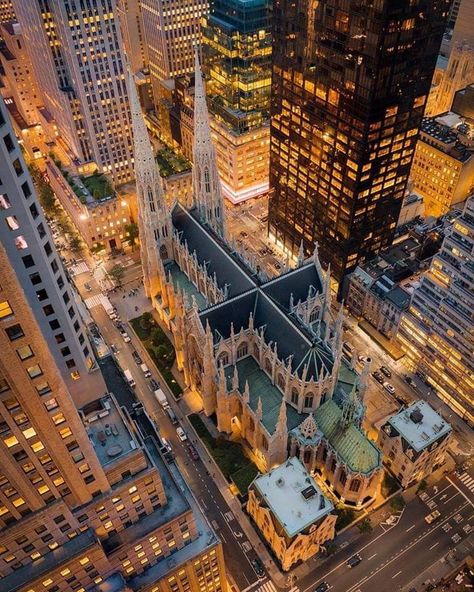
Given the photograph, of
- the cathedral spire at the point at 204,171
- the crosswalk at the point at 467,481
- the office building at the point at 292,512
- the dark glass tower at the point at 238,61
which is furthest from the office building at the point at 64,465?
the dark glass tower at the point at 238,61

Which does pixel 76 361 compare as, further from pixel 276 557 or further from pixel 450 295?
pixel 450 295

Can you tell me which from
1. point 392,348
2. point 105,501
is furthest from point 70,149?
point 105,501

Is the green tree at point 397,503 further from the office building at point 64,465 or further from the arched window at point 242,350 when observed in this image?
the arched window at point 242,350

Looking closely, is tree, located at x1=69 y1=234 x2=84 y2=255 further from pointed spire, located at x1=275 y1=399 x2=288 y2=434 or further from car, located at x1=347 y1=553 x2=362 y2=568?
car, located at x1=347 y1=553 x2=362 y2=568

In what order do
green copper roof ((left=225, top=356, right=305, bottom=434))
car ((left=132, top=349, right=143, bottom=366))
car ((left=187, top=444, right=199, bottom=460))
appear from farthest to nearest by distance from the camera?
car ((left=132, top=349, right=143, bottom=366)) < car ((left=187, top=444, right=199, bottom=460)) < green copper roof ((left=225, top=356, right=305, bottom=434))

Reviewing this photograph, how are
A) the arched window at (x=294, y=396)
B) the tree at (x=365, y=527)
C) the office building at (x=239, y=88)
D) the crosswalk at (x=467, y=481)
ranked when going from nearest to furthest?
1. the tree at (x=365, y=527)
2. the arched window at (x=294, y=396)
3. the crosswalk at (x=467, y=481)
4. the office building at (x=239, y=88)

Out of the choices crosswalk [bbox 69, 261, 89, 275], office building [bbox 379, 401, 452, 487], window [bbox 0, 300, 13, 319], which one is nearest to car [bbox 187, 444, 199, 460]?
office building [bbox 379, 401, 452, 487]

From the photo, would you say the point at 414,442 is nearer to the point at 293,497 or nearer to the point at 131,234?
the point at 293,497
